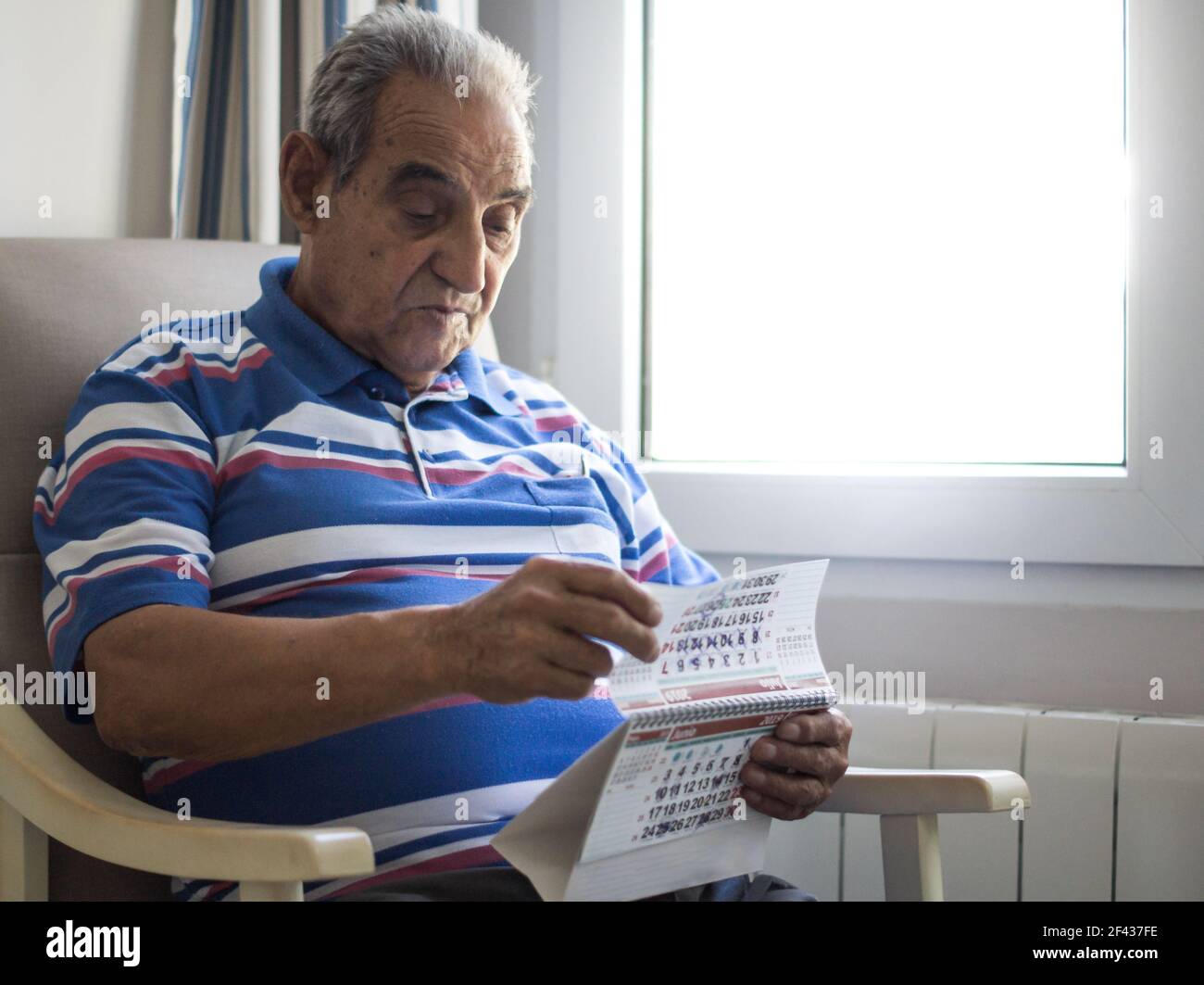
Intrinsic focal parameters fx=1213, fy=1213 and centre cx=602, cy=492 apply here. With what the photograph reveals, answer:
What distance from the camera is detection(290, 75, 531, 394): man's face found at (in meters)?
1.06

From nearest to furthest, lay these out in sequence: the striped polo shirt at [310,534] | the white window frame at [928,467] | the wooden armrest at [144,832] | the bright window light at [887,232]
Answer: the wooden armrest at [144,832] → the striped polo shirt at [310,534] → the white window frame at [928,467] → the bright window light at [887,232]

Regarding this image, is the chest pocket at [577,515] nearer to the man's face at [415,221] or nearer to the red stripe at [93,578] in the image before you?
the man's face at [415,221]

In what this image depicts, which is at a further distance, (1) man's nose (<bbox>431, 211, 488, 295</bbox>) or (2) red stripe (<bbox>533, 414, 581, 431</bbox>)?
(2) red stripe (<bbox>533, 414, 581, 431</bbox>)

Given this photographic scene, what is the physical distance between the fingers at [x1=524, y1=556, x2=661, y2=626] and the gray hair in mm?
512

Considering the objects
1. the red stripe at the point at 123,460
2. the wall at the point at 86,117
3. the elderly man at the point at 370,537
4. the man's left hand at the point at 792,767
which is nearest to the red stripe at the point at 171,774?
the elderly man at the point at 370,537

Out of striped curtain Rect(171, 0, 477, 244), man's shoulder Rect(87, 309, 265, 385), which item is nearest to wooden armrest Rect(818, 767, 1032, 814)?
man's shoulder Rect(87, 309, 265, 385)

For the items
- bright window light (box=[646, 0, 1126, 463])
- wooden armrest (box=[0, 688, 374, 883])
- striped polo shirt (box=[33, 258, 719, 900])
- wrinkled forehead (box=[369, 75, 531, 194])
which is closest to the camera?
wooden armrest (box=[0, 688, 374, 883])

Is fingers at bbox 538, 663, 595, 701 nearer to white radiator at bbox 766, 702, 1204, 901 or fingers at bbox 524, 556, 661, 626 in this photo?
fingers at bbox 524, 556, 661, 626

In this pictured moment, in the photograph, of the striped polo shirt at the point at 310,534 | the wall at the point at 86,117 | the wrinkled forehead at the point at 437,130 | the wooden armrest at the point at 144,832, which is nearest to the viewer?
the wooden armrest at the point at 144,832

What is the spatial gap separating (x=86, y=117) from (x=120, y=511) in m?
0.59

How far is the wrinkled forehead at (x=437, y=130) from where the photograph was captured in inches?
41.6

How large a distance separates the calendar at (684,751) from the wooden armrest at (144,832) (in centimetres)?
13

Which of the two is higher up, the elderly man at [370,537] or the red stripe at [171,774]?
the elderly man at [370,537]

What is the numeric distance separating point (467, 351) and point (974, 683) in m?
0.73
